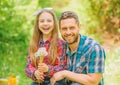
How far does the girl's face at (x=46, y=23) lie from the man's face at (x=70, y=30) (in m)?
0.19

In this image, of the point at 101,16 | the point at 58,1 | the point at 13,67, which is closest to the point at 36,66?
the point at 13,67

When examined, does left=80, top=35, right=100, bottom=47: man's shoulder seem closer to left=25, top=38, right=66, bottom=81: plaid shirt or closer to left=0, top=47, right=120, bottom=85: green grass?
left=25, top=38, right=66, bottom=81: plaid shirt

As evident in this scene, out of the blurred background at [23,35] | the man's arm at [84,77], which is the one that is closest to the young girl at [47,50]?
the man's arm at [84,77]

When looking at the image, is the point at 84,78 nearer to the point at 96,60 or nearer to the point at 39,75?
the point at 96,60

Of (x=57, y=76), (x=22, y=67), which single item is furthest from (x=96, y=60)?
(x=22, y=67)

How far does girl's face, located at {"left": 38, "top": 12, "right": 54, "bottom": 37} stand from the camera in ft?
13.1

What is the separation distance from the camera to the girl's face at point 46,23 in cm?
400

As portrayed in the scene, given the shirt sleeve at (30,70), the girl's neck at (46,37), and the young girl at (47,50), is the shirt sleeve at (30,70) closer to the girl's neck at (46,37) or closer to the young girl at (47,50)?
the young girl at (47,50)

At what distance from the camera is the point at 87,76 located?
377 cm

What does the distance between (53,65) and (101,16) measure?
4.62 metres

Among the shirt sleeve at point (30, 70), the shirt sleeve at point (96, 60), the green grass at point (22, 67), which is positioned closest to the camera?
the shirt sleeve at point (96, 60)

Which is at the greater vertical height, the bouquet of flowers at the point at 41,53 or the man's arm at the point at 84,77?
the bouquet of flowers at the point at 41,53

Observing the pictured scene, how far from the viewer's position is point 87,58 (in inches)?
149

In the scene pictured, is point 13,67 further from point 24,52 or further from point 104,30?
point 104,30
